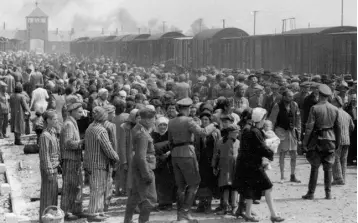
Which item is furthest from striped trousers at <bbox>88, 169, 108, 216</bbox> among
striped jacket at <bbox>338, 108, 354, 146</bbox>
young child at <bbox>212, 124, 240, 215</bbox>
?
striped jacket at <bbox>338, 108, 354, 146</bbox>

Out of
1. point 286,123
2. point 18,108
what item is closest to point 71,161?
point 286,123

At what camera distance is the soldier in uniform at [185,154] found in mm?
9320

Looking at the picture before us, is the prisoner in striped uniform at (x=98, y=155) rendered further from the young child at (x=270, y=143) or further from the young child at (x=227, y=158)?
the young child at (x=270, y=143)

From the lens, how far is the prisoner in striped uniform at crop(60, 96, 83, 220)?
31.5 feet

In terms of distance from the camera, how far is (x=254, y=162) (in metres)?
9.25

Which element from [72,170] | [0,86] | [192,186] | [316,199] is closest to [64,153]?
[72,170]

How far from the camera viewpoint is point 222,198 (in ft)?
33.3

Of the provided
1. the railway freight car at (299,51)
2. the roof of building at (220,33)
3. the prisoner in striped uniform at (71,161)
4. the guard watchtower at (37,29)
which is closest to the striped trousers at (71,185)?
the prisoner in striped uniform at (71,161)

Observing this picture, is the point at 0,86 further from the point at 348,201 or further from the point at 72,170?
the point at 348,201

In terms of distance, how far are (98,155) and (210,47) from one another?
27889 mm

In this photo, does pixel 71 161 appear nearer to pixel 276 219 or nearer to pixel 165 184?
pixel 165 184

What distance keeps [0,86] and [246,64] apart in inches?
696

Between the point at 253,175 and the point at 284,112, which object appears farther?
the point at 284,112

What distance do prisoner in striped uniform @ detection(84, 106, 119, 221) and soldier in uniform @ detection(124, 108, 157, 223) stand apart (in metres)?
0.68
